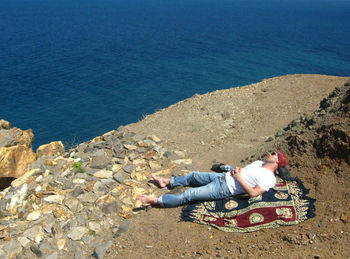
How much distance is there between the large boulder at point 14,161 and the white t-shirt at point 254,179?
24.9 feet

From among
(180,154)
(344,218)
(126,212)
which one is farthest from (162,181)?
(344,218)

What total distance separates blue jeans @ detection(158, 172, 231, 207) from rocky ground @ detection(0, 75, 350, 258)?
27cm

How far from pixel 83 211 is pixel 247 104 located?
32.9 feet

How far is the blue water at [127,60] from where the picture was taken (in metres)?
28.3

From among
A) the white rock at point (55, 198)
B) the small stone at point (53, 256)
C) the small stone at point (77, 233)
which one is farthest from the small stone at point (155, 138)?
the small stone at point (53, 256)

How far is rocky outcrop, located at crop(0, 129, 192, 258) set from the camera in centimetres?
673

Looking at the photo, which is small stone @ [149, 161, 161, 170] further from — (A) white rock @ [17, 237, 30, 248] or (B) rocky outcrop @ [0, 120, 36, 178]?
(B) rocky outcrop @ [0, 120, 36, 178]

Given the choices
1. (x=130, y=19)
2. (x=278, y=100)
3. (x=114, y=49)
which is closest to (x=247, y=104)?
(x=278, y=100)

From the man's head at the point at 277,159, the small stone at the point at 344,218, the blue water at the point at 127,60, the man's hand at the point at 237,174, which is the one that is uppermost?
the man's head at the point at 277,159

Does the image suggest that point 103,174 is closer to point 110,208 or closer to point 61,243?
point 110,208

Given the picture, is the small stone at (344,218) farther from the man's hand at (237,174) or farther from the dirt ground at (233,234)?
the man's hand at (237,174)

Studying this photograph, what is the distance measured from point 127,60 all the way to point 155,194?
34.9 metres

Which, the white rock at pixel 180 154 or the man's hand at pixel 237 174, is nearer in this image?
the man's hand at pixel 237 174

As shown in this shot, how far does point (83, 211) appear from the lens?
296 inches
